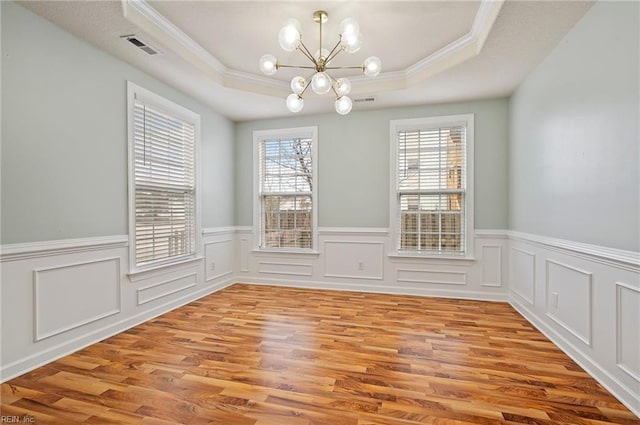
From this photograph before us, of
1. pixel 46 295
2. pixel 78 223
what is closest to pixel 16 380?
pixel 46 295

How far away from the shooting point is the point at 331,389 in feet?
6.78

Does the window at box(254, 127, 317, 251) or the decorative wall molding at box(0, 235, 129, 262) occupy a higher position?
the window at box(254, 127, 317, 251)

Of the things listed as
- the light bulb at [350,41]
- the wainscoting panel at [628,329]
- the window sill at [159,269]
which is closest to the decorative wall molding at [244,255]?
the window sill at [159,269]

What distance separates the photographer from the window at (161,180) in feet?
10.7

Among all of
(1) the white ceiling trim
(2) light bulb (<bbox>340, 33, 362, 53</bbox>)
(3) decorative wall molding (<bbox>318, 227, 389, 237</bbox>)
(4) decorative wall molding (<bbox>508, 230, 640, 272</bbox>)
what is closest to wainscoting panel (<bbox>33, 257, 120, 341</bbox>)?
(1) the white ceiling trim

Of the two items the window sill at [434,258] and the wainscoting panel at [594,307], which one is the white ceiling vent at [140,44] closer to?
the window sill at [434,258]

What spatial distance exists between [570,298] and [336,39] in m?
2.99

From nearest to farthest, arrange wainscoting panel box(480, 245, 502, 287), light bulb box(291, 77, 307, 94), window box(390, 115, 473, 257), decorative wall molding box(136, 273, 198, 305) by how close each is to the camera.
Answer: light bulb box(291, 77, 307, 94) < decorative wall molding box(136, 273, 198, 305) < wainscoting panel box(480, 245, 502, 287) < window box(390, 115, 473, 257)

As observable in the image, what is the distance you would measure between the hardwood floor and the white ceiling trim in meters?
2.60

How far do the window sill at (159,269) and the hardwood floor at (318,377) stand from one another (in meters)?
0.50

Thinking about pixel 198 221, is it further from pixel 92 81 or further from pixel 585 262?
pixel 585 262

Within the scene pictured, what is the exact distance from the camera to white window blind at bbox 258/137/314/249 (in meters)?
4.87

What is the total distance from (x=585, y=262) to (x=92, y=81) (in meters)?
4.25

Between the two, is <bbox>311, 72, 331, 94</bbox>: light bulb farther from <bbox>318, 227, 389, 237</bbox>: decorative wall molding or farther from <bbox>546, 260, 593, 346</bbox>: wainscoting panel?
<bbox>318, 227, 389, 237</bbox>: decorative wall molding
